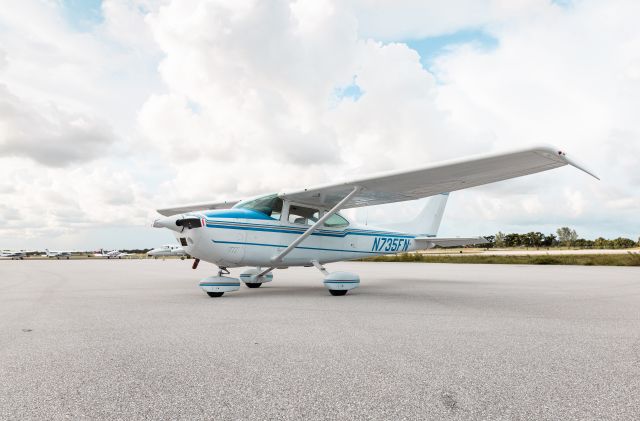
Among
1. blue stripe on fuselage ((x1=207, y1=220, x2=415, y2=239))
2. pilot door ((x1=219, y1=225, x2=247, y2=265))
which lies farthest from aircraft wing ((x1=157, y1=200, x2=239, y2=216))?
pilot door ((x1=219, y1=225, x2=247, y2=265))

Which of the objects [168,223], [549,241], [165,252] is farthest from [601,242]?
[168,223]

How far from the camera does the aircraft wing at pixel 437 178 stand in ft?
22.9

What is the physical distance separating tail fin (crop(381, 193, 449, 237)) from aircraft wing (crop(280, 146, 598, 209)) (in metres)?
2.79

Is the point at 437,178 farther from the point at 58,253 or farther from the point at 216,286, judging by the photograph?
the point at 58,253

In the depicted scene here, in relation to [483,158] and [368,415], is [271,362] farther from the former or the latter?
[483,158]

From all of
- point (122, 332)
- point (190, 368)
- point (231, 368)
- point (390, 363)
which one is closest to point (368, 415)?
point (390, 363)

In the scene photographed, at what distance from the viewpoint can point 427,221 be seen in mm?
14008

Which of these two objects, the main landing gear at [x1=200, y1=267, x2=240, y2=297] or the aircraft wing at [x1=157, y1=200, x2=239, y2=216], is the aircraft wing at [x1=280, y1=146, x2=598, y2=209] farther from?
the aircraft wing at [x1=157, y1=200, x2=239, y2=216]

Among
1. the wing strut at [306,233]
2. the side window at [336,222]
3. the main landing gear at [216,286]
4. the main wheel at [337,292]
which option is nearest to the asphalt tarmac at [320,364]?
the main landing gear at [216,286]

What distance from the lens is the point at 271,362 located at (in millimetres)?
3322

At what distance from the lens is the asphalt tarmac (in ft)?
7.73

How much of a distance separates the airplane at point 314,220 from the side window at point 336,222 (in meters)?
0.03

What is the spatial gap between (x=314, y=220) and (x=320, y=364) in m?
7.20

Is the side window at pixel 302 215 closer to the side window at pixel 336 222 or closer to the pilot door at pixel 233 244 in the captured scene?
the side window at pixel 336 222
